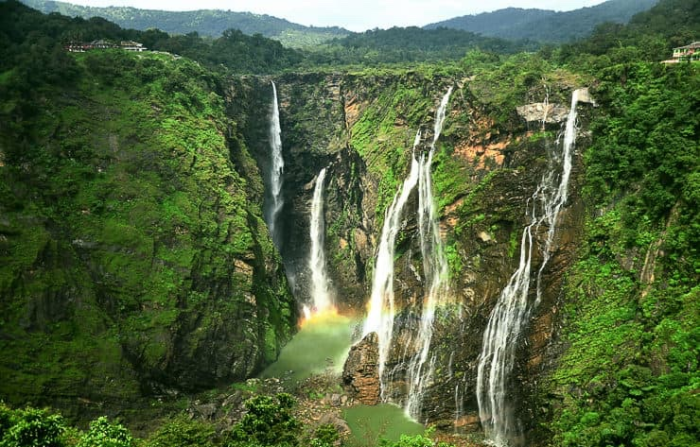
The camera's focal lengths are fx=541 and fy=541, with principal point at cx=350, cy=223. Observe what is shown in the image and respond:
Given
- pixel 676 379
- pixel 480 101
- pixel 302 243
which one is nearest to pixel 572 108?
pixel 480 101

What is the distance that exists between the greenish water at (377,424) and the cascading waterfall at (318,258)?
42.6 feet

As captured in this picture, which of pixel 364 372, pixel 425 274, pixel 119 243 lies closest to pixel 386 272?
pixel 425 274

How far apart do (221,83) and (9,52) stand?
544 inches

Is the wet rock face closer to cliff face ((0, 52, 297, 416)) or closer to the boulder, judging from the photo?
cliff face ((0, 52, 297, 416))

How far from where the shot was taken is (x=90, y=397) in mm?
22531

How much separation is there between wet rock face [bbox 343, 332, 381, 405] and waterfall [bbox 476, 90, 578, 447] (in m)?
5.28

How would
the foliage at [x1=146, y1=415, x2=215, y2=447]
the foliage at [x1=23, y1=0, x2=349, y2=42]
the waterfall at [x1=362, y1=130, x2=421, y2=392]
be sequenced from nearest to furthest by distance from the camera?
the foliage at [x1=146, y1=415, x2=215, y2=447]
the waterfall at [x1=362, y1=130, x2=421, y2=392]
the foliage at [x1=23, y1=0, x2=349, y2=42]

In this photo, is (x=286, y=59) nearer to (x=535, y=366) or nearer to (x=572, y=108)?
(x=572, y=108)

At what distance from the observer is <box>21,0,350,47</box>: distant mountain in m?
100

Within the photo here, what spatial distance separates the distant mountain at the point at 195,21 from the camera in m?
100

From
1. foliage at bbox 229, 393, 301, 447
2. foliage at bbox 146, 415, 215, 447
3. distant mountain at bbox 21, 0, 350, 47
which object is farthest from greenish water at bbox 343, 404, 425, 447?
distant mountain at bbox 21, 0, 350, 47

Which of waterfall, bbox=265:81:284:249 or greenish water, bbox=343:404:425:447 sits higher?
waterfall, bbox=265:81:284:249

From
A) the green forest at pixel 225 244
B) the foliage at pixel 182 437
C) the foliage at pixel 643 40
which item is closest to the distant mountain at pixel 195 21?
the foliage at pixel 643 40

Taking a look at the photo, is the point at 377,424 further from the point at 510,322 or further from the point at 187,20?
the point at 187,20
